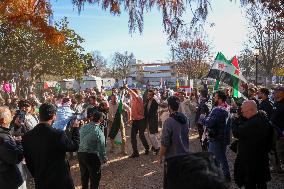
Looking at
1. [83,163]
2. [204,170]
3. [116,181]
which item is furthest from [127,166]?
[204,170]

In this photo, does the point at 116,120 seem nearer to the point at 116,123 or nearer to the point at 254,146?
the point at 116,123

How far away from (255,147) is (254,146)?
0.02 meters

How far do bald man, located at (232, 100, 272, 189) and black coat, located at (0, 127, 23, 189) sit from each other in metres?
3.12

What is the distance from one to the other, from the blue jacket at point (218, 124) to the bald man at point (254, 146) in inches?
55.6

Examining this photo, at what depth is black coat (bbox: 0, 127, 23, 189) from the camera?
14.4 ft

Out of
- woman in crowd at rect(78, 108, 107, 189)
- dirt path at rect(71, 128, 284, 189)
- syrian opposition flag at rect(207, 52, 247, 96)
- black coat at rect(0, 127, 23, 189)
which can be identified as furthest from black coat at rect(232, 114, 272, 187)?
syrian opposition flag at rect(207, 52, 247, 96)

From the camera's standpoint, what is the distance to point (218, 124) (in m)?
6.98

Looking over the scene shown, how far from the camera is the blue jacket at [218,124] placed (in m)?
6.93

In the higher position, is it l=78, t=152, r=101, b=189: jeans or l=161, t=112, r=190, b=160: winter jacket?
l=161, t=112, r=190, b=160: winter jacket

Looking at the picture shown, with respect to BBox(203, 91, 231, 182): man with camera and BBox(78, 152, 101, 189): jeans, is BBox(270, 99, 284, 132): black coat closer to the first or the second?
BBox(203, 91, 231, 182): man with camera

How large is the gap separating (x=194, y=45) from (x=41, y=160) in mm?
42249

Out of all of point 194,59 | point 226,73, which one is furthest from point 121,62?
point 226,73

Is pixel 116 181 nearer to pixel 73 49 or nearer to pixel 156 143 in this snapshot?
pixel 156 143

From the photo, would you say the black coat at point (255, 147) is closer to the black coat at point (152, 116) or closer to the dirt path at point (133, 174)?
the dirt path at point (133, 174)
